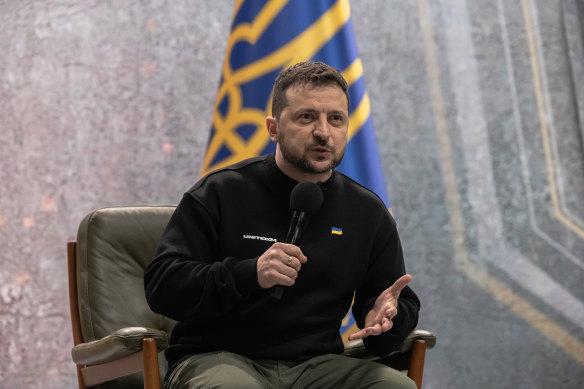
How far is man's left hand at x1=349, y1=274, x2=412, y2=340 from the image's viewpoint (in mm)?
1464

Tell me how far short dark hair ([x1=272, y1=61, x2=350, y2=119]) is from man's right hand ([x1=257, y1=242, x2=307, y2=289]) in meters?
0.45

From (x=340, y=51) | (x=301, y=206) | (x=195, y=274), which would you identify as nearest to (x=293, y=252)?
(x=301, y=206)

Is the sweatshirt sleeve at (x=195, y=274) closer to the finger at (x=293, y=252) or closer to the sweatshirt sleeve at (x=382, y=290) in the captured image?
the finger at (x=293, y=252)

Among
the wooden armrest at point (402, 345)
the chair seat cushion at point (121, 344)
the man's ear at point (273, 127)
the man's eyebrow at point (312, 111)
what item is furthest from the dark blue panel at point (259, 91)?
the chair seat cushion at point (121, 344)

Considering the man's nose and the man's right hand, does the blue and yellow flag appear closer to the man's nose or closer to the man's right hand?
the man's nose

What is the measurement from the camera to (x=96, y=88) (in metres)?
2.96

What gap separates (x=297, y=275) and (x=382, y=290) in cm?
31

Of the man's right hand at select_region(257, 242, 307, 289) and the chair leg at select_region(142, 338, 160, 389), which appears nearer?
the man's right hand at select_region(257, 242, 307, 289)

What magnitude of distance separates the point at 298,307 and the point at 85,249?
26.9 inches

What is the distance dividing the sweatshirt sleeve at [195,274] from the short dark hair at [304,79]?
0.31 meters

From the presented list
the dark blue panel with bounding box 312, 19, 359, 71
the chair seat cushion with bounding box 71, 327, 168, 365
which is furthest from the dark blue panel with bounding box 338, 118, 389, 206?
the chair seat cushion with bounding box 71, 327, 168, 365

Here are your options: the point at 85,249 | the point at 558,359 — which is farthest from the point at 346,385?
the point at 558,359

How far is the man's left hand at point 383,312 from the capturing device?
1464mm

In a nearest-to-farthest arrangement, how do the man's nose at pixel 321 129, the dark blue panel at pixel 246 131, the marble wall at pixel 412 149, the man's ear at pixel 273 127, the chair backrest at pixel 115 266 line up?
the man's nose at pixel 321 129 → the man's ear at pixel 273 127 → the chair backrest at pixel 115 266 → the dark blue panel at pixel 246 131 → the marble wall at pixel 412 149
